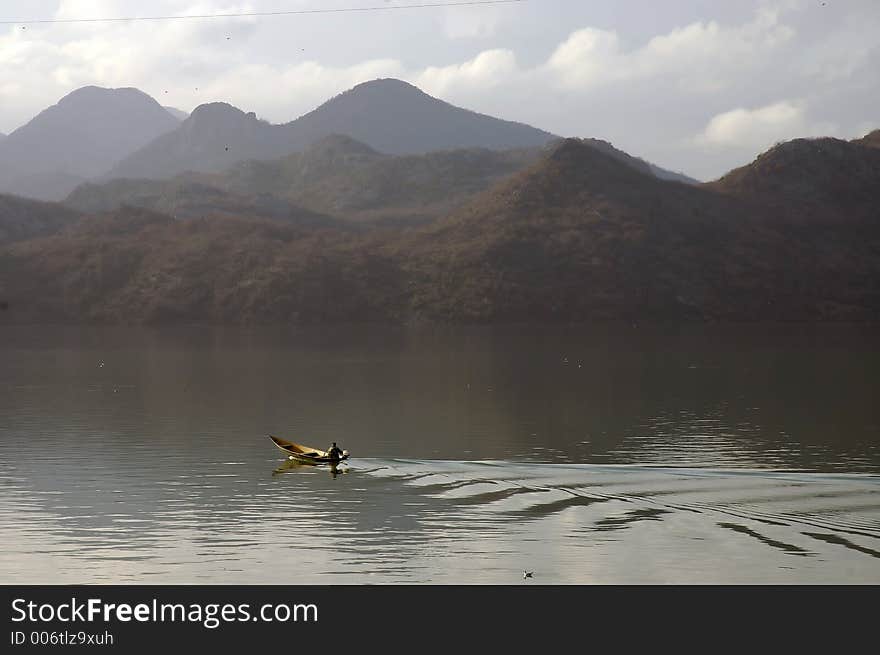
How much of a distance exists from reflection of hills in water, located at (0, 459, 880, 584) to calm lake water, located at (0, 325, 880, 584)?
0.13m

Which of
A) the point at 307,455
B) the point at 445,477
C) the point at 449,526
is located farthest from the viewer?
the point at 307,455

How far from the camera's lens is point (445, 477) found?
49.7 metres

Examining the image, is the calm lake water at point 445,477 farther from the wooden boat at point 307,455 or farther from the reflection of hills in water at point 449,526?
the wooden boat at point 307,455

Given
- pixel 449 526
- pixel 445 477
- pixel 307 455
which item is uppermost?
pixel 307 455

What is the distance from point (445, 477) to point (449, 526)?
1026 cm

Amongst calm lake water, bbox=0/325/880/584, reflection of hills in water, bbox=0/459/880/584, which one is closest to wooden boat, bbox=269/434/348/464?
calm lake water, bbox=0/325/880/584

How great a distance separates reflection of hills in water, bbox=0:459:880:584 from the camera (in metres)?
33.4

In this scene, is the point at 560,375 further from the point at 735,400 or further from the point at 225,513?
the point at 225,513

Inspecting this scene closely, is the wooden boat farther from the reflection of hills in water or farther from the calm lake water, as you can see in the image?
the reflection of hills in water

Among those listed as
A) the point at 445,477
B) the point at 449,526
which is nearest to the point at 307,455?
the point at 445,477

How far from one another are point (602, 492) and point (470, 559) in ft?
36.6

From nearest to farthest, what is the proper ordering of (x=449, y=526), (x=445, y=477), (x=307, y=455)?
(x=449, y=526)
(x=445, y=477)
(x=307, y=455)

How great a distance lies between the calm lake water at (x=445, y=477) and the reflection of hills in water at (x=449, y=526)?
13cm

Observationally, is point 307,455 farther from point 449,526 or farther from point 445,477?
point 449,526
